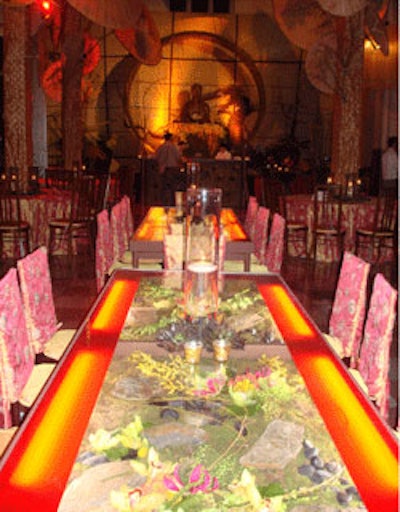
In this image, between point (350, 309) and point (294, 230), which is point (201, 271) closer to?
point (350, 309)

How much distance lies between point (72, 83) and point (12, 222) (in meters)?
3.34

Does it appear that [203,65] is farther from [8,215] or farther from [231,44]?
[8,215]

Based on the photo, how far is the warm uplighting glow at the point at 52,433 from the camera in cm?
124

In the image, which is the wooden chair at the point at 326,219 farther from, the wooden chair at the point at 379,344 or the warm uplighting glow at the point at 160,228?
the wooden chair at the point at 379,344

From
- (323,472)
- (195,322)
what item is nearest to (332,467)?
(323,472)

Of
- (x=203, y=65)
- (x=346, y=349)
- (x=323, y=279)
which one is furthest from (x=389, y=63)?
(x=346, y=349)

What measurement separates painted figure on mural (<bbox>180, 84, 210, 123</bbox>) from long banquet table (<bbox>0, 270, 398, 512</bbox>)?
46.3 feet

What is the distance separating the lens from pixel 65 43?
349 inches

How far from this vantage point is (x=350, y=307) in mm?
2723

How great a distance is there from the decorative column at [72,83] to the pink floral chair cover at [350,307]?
21.7ft

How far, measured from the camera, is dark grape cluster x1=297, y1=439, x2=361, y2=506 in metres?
1.18

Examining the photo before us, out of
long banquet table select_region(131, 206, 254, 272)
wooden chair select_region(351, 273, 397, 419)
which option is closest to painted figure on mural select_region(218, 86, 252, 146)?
long banquet table select_region(131, 206, 254, 272)

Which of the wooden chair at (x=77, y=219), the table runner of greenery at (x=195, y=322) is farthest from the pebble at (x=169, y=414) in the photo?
the wooden chair at (x=77, y=219)

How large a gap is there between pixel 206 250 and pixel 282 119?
1449 centimetres
